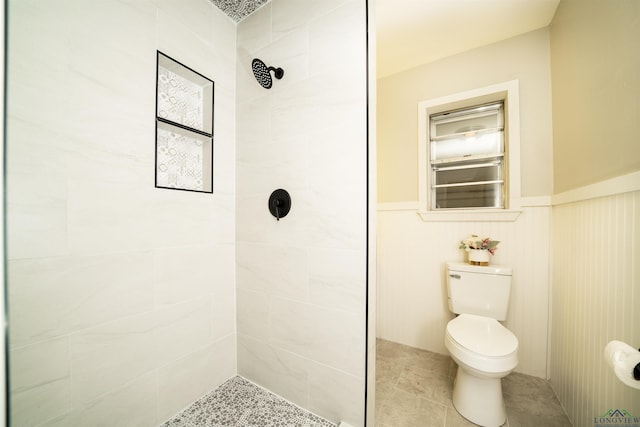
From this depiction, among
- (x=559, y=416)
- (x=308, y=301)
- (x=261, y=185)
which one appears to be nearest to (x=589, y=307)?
(x=559, y=416)

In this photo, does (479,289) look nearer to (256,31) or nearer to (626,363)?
(626,363)

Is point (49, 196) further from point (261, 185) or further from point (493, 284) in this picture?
point (493, 284)

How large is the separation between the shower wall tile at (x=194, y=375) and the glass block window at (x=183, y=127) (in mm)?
925

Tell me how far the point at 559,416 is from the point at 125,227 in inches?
98.2

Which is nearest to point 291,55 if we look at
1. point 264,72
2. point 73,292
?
point 264,72

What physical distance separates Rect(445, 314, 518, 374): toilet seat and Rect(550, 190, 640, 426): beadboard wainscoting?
0.31 metres

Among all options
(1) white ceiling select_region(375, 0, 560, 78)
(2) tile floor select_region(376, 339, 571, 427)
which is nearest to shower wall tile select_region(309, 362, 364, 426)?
(2) tile floor select_region(376, 339, 571, 427)

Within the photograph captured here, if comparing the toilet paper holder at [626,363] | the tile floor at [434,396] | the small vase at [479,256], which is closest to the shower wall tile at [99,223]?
the tile floor at [434,396]

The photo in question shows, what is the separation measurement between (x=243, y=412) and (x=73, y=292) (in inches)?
38.4

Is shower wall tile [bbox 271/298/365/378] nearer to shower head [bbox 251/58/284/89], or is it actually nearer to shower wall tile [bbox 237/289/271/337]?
shower wall tile [bbox 237/289/271/337]

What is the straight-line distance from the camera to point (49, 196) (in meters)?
0.83

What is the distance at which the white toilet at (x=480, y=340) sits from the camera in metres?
1.22

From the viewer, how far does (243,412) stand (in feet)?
3.99

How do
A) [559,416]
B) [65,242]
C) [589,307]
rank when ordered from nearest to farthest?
1. [65,242]
2. [589,307]
3. [559,416]
